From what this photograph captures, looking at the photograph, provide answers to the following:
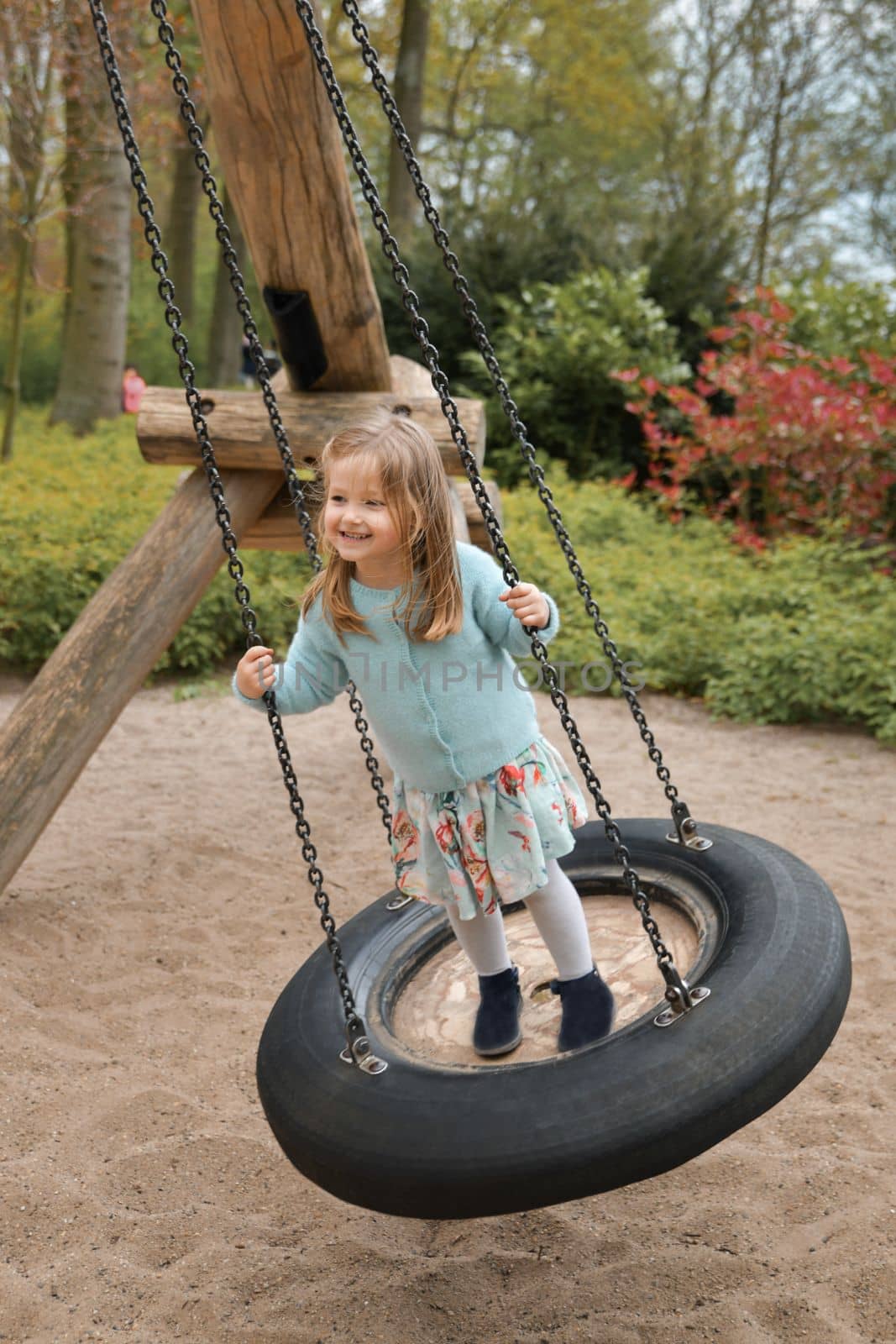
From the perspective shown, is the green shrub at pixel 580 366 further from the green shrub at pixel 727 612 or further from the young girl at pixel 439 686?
the young girl at pixel 439 686

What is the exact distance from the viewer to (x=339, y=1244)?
7.82ft

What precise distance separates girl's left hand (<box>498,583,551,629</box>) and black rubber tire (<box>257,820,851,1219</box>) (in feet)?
2.23

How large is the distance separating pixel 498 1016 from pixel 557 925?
236mm

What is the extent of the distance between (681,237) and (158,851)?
352 inches

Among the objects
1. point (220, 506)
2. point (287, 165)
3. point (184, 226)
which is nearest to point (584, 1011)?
point (220, 506)

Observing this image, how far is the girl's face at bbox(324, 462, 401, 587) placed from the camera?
6.42ft

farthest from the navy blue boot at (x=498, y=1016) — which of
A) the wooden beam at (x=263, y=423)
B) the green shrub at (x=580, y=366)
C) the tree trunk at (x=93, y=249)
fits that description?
the tree trunk at (x=93, y=249)

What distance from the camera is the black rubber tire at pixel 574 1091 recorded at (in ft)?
5.38

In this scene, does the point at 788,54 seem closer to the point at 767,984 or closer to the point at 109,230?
the point at 109,230

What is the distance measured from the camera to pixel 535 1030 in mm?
2307

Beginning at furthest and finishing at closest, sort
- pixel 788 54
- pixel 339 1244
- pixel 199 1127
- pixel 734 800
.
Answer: pixel 788 54
pixel 734 800
pixel 199 1127
pixel 339 1244

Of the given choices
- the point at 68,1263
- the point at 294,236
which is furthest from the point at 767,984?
the point at 294,236

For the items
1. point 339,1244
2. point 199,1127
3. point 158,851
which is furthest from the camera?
point 158,851

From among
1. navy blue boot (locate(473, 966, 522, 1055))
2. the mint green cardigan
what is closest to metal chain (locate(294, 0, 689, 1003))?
the mint green cardigan
